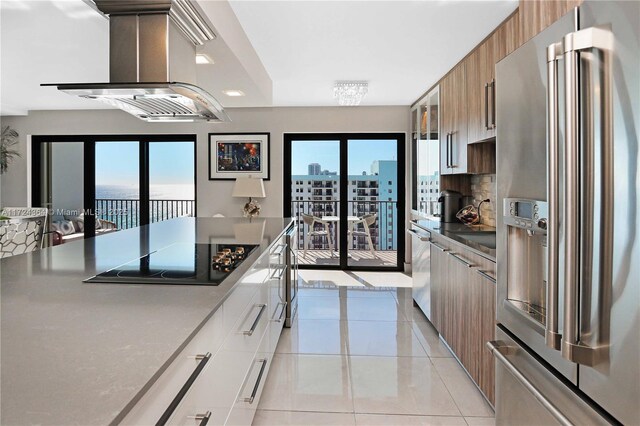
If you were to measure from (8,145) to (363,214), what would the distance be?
5.44 meters

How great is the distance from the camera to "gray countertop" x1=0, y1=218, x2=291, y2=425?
0.58 metres

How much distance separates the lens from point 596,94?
83 centimetres

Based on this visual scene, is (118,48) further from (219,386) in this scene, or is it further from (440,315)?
(440,315)

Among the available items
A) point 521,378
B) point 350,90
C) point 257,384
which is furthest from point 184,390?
point 350,90

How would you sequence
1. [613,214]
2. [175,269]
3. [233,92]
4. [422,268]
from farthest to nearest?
[233,92] < [422,268] < [175,269] < [613,214]

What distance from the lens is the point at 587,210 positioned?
85 cm

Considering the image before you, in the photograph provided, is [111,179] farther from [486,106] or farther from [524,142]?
[524,142]

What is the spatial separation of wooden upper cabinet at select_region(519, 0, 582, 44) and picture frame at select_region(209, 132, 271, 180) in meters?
3.94

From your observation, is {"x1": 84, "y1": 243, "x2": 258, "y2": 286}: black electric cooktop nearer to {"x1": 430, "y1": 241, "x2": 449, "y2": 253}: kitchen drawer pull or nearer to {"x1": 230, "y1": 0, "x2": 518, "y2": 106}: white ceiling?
{"x1": 430, "y1": 241, "x2": 449, "y2": 253}: kitchen drawer pull

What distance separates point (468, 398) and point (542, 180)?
65.8 inches

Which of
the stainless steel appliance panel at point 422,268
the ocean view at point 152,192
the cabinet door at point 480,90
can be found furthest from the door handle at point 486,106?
the ocean view at point 152,192

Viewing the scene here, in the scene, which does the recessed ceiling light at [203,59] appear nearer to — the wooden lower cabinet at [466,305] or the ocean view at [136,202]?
the wooden lower cabinet at [466,305]

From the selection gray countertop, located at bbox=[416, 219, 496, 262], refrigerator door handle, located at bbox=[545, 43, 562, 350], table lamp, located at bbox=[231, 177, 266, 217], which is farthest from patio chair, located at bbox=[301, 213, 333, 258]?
refrigerator door handle, located at bbox=[545, 43, 562, 350]

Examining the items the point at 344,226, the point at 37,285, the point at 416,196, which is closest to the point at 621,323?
the point at 37,285
